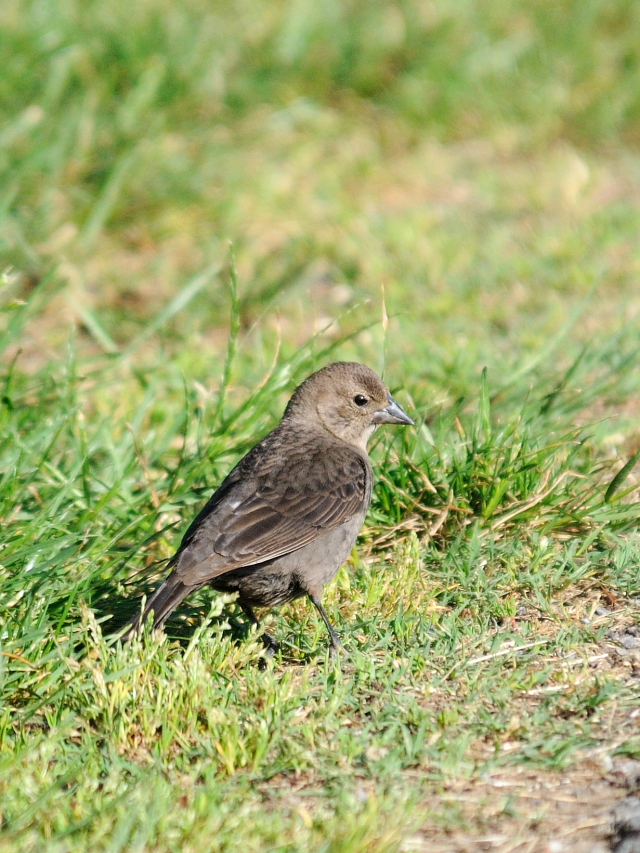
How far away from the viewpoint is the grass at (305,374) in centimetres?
354

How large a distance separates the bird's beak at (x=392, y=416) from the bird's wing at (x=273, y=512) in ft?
1.28

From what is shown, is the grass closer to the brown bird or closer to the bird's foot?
the bird's foot

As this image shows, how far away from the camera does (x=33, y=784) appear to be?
11.1ft

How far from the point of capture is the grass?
354cm

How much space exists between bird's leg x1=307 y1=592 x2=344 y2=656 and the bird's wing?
21cm

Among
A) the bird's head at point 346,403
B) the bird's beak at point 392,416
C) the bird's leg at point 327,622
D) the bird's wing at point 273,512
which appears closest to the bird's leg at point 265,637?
the bird's leg at point 327,622

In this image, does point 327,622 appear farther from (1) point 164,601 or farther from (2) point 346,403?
(2) point 346,403

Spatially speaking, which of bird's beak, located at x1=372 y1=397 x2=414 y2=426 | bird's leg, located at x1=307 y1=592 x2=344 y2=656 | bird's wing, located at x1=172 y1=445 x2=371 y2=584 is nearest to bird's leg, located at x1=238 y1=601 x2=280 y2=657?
bird's leg, located at x1=307 y1=592 x2=344 y2=656

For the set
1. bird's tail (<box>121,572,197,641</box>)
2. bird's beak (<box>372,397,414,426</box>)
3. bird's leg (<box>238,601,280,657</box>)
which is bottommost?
bird's leg (<box>238,601,280,657</box>)

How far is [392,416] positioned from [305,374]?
1531 millimetres

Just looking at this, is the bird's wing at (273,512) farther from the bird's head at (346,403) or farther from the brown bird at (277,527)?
the bird's head at (346,403)

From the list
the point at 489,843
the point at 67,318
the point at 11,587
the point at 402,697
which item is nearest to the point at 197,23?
the point at 67,318

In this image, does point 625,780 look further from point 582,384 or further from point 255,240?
point 255,240

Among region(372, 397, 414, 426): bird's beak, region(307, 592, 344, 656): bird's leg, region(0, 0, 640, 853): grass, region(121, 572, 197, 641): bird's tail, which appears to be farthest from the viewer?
region(372, 397, 414, 426): bird's beak
